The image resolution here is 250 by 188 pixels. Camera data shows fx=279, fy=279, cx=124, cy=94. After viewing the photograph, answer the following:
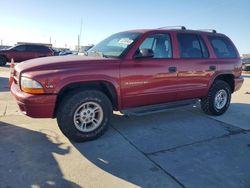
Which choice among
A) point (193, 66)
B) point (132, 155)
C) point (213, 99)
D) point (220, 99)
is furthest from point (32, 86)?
point (220, 99)

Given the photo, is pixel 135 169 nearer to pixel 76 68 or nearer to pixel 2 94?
pixel 76 68

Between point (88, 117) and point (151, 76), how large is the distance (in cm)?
137

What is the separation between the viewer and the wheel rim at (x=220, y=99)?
642 centimetres

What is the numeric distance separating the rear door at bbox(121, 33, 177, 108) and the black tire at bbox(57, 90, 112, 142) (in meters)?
0.44

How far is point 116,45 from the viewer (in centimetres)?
522

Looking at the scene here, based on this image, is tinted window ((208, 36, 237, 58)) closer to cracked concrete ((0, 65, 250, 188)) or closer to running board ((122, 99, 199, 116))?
running board ((122, 99, 199, 116))

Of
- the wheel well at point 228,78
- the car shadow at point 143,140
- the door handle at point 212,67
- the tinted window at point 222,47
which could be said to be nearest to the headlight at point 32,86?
the car shadow at point 143,140

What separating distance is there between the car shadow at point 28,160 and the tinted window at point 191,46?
3.04 m

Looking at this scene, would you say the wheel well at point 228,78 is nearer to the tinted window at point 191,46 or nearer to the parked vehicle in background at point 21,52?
the tinted window at point 191,46

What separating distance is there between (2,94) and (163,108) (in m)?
5.00

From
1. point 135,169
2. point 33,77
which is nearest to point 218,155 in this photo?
point 135,169

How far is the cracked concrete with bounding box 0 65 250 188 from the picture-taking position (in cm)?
337

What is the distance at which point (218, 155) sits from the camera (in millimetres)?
4188

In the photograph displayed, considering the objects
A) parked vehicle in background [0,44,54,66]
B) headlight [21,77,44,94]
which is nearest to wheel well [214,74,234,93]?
headlight [21,77,44,94]
